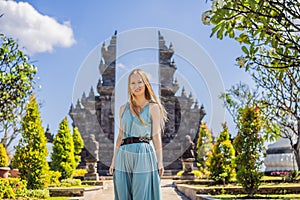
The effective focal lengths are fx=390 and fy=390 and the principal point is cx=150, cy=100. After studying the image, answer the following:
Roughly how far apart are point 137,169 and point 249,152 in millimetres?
6338

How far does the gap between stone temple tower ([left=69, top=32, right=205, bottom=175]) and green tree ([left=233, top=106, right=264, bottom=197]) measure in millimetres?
16448

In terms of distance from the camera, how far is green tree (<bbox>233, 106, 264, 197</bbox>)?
9047 mm

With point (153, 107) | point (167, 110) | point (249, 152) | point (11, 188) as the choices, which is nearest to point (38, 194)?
point (11, 188)

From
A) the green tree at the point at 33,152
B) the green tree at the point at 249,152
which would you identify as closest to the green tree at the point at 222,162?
the green tree at the point at 249,152

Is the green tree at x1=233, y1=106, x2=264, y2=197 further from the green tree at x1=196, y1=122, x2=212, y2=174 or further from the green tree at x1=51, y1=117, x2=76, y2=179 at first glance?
the green tree at x1=196, y1=122, x2=212, y2=174

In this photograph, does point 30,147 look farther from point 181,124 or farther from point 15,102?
point 181,124

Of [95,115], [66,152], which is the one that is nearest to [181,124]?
[95,115]

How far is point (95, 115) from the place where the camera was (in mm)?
27344

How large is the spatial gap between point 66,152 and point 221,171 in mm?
8280

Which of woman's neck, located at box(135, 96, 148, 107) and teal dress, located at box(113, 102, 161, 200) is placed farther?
woman's neck, located at box(135, 96, 148, 107)

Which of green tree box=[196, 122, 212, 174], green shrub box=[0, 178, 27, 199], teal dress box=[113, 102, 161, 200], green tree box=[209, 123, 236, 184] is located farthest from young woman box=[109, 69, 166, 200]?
green tree box=[196, 122, 212, 174]

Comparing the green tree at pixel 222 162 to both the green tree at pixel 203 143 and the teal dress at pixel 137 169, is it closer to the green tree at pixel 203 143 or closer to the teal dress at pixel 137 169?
the green tree at pixel 203 143

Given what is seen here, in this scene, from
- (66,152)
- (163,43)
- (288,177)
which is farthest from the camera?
(163,43)

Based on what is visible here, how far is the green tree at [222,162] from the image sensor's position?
14.0 meters
